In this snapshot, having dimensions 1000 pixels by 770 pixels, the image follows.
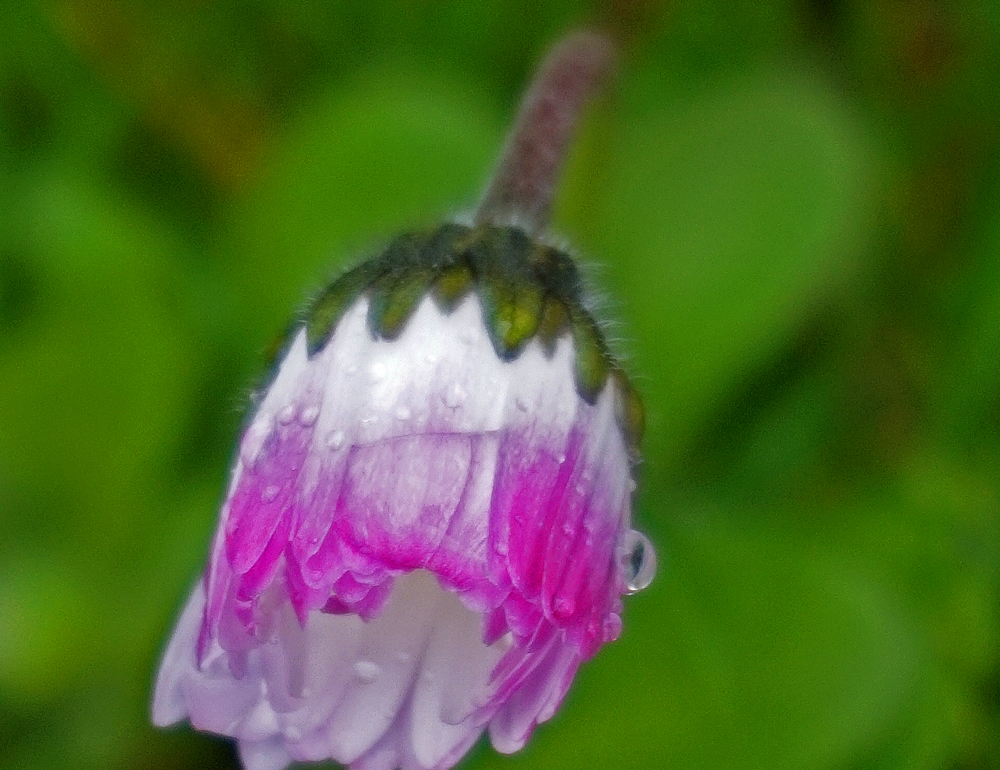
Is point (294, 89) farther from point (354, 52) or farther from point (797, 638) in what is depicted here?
point (797, 638)

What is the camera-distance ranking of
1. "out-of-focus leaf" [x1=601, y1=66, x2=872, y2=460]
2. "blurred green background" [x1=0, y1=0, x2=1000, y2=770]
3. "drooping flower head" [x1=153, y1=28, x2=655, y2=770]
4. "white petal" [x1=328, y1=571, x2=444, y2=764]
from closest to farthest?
"drooping flower head" [x1=153, y1=28, x2=655, y2=770] → "white petal" [x1=328, y1=571, x2=444, y2=764] → "blurred green background" [x1=0, y1=0, x2=1000, y2=770] → "out-of-focus leaf" [x1=601, y1=66, x2=872, y2=460]

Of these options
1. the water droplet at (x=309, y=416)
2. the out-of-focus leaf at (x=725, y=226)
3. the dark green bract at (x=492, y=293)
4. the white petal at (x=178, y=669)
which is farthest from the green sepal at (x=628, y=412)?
the out-of-focus leaf at (x=725, y=226)

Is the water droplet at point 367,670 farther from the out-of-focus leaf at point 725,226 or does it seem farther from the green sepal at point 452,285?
the out-of-focus leaf at point 725,226

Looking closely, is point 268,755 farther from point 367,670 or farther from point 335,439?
point 335,439

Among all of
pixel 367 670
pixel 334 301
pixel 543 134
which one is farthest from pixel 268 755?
pixel 543 134

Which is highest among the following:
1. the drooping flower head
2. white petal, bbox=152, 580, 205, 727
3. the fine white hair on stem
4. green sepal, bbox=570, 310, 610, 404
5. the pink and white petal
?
the fine white hair on stem

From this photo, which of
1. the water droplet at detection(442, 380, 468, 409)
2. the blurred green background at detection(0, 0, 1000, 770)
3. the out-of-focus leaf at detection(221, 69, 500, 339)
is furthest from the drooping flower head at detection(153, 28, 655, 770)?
Answer: the out-of-focus leaf at detection(221, 69, 500, 339)

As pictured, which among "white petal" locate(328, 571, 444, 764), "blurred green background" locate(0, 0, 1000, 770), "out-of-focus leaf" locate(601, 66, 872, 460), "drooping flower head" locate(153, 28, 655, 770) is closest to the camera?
"drooping flower head" locate(153, 28, 655, 770)

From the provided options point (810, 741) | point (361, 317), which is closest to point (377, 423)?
point (361, 317)

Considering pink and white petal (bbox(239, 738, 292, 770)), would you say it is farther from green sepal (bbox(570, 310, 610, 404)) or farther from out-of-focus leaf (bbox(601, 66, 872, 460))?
out-of-focus leaf (bbox(601, 66, 872, 460))
